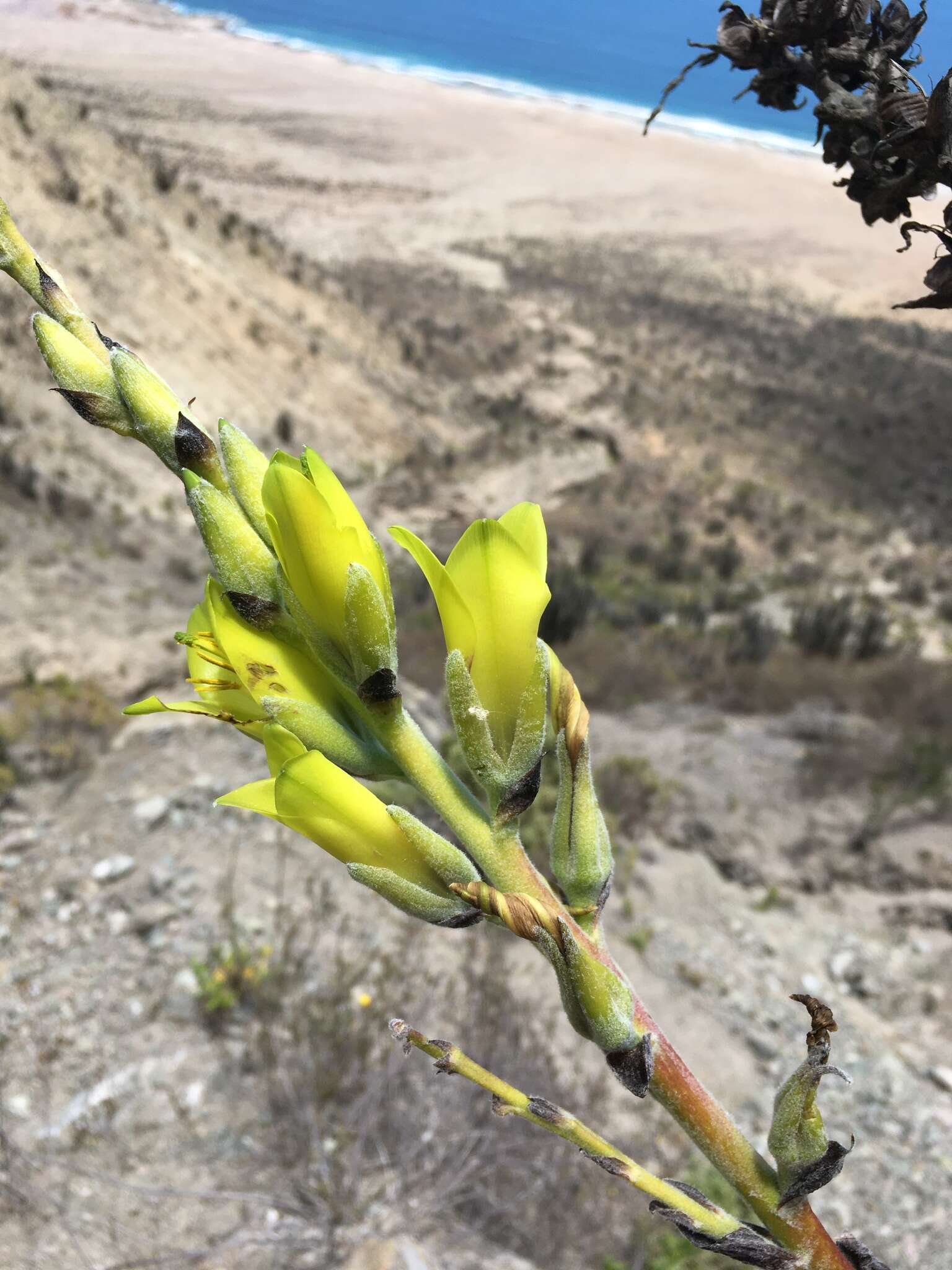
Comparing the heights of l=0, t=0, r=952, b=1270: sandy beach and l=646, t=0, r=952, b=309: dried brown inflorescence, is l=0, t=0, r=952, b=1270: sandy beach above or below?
below

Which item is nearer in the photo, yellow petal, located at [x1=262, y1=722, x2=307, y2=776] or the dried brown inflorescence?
yellow petal, located at [x1=262, y1=722, x2=307, y2=776]

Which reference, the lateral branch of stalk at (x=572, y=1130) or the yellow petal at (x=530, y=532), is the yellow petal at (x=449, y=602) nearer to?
the yellow petal at (x=530, y=532)

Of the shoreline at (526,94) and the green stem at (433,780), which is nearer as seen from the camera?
the green stem at (433,780)

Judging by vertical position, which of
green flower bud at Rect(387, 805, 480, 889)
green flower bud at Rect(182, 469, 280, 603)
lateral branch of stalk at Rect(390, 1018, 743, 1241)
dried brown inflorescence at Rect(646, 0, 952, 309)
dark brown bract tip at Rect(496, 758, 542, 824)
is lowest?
lateral branch of stalk at Rect(390, 1018, 743, 1241)

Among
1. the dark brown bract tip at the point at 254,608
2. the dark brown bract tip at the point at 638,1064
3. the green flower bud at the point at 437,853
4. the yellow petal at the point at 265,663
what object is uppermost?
the dark brown bract tip at the point at 254,608

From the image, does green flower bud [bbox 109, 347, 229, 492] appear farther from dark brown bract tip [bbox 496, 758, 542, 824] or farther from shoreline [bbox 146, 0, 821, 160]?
shoreline [bbox 146, 0, 821, 160]

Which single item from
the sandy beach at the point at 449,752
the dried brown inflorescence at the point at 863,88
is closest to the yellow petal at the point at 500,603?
the dried brown inflorescence at the point at 863,88

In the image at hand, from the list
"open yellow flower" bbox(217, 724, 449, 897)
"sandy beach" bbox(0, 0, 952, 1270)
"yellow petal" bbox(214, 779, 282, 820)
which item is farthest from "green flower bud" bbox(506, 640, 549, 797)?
"sandy beach" bbox(0, 0, 952, 1270)
